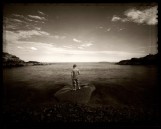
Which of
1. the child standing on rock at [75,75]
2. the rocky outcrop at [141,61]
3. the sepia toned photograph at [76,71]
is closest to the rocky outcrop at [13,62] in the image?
the sepia toned photograph at [76,71]

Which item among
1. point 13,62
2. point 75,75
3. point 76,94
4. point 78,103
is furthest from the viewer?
point 13,62

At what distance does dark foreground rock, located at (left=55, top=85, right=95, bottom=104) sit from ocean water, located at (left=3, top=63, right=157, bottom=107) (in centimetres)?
40

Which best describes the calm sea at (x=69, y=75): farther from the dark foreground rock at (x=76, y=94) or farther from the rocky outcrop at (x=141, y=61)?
the dark foreground rock at (x=76, y=94)

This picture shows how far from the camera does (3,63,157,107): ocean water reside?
7.04 meters

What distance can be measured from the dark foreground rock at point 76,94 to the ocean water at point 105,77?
40 centimetres

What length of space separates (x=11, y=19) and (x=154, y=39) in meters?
7.12

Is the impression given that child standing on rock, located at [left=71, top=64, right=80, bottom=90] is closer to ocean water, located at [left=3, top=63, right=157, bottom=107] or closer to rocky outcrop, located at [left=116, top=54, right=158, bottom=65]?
ocean water, located at [left=3, top=63, right=157, bottom=107]

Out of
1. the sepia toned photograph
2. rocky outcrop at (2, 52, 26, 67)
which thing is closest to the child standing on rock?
the sepia toned photograph

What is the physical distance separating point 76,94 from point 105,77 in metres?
3.03

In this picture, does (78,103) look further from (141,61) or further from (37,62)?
(141,61)

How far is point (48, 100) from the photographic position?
7.08 m

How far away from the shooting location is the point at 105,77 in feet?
31.1

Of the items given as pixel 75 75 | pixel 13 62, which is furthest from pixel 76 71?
pixel 13 62

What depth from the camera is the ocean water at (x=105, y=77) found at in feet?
23.1
